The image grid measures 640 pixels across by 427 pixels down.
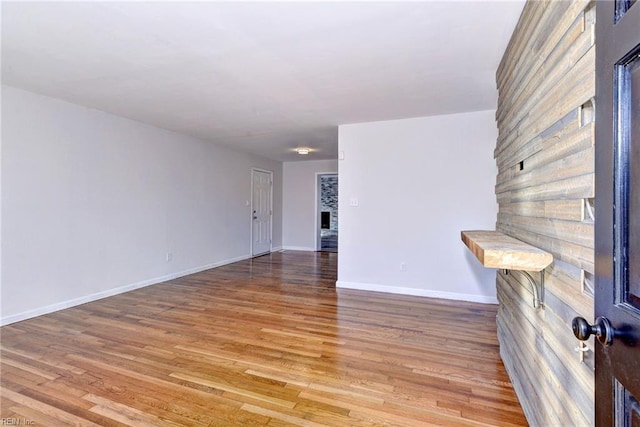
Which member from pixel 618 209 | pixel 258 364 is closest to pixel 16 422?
pixel 258 364

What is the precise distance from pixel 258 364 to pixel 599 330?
6.80ft

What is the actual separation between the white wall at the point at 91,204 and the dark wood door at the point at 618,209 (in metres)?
4.31

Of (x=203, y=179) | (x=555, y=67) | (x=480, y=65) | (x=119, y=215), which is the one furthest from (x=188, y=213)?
(x=555, y=67)

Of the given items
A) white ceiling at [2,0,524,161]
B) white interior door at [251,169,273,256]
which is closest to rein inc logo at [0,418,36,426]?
white ceiling at [2,0,524,161]

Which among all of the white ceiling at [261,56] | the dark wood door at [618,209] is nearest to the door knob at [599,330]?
the dark wood door at [618,209]

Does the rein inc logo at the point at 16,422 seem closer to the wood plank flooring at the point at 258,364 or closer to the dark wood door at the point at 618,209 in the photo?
the wood plank flooring at the point at 258,364

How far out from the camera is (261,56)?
233cm

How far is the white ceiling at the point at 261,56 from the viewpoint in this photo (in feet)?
5.94

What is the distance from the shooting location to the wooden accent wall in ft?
3.30

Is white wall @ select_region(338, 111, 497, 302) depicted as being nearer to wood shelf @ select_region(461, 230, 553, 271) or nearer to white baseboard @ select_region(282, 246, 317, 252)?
wood shelf @ select_region(461, 230, 553, 271)

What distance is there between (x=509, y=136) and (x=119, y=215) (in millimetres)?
4428

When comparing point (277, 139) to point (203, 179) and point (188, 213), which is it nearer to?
point (203, 179)

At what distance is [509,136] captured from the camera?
212 cm

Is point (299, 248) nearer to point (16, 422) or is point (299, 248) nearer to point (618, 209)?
point (16, 422)
